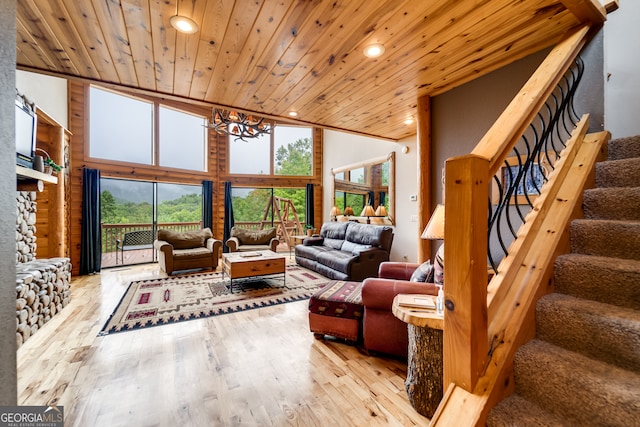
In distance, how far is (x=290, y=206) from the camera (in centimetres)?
786

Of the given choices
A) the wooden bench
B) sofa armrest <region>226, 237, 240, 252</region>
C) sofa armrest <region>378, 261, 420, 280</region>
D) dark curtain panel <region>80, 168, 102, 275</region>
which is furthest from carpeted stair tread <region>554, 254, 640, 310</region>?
the wooden bench

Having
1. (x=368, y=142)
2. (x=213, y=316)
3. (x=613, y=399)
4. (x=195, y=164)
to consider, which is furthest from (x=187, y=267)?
(x=613, y=399)

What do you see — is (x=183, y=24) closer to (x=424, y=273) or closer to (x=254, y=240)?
(x=424, y=273)

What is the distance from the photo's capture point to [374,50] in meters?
2.17

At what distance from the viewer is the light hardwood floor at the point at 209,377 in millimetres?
1566

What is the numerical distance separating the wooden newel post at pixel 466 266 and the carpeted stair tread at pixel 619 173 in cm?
139

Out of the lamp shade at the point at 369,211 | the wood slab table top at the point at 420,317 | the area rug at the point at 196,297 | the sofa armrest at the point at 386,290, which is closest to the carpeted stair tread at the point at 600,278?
the wood slab table top at the point at 420,317

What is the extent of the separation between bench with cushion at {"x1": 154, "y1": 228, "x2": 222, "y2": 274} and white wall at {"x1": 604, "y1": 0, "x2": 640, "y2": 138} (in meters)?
5.92

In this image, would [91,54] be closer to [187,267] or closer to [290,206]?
[187,267]

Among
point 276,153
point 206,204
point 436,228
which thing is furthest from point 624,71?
point 206,204

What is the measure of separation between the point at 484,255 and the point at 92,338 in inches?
134

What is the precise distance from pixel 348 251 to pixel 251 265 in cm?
193

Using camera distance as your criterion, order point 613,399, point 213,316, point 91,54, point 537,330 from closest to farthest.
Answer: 1. point 613,399
2. point 537,330
3. point 91,54
4. point 213,316

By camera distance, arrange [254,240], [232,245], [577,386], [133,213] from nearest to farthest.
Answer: [577,386] → [232,245] → [254,240] → [133,213]
